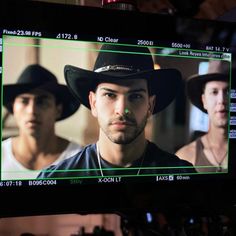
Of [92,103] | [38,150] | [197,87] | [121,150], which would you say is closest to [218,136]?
[197,87]

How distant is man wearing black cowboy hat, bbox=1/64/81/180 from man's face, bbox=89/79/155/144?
0.08 m

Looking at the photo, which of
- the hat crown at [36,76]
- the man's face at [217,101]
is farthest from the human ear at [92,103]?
the man's face at [217,101]

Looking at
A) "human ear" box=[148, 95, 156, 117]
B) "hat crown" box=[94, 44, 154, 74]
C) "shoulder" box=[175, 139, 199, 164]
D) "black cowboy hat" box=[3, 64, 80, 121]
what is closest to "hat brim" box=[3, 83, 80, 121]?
"black cowboy hat" box=[3, 64, 80, 121]

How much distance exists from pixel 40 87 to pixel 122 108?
0.78 ft

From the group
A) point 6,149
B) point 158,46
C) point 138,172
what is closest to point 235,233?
point 138,172

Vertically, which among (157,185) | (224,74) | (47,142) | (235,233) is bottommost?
(235,233)

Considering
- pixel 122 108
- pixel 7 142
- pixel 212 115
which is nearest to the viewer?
pixel 7 142

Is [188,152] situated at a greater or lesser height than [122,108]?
lesser

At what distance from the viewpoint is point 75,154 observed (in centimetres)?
110

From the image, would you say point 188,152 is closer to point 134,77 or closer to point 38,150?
Result: point 134,77

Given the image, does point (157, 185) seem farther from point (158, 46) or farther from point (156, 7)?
point (156, 7)

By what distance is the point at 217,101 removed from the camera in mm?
1254

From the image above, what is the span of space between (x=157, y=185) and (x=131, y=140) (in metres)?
0.16

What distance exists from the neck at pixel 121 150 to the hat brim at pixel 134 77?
10cm
